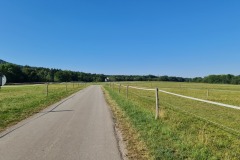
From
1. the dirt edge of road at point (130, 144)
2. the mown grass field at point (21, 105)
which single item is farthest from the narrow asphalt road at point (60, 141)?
the mown grass field at point (21, 105)

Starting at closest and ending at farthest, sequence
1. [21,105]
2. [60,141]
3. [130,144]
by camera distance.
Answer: [130,144]
[60,141]
[21,105]

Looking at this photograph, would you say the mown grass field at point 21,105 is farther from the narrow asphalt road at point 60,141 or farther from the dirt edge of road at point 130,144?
the dirt edge of road at point 130,144

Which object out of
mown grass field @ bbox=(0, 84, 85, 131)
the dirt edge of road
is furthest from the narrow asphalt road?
mown grass field @ bbox=(0, 84, 85, 131)

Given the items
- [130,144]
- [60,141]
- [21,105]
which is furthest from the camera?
[21,105]

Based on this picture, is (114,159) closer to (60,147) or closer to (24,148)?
(60,147)

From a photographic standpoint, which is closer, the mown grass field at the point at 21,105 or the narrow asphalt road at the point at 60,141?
A: the narrow asphalt road at the point at 60,141

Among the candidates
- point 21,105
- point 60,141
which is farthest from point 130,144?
point 21,105

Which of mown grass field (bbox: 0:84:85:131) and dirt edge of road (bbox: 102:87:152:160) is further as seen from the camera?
mown grass field (bbox: 0:84:85:131)

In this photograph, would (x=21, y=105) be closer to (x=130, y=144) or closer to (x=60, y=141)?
(x=60, y=141)

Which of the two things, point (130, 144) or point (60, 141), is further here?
point (60, 141)

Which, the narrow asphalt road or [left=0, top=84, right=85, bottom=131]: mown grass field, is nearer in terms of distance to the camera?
the narrow asphalt road

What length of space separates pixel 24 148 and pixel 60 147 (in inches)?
35.5

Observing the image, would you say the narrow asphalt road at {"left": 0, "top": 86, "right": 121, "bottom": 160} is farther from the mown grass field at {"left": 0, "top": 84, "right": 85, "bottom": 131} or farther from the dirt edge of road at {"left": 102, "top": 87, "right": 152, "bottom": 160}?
the mown grass field at {"left": 0, "top": 84, "right": 85, "bottom": 131}

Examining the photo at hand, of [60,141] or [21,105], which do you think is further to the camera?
[21,105]
